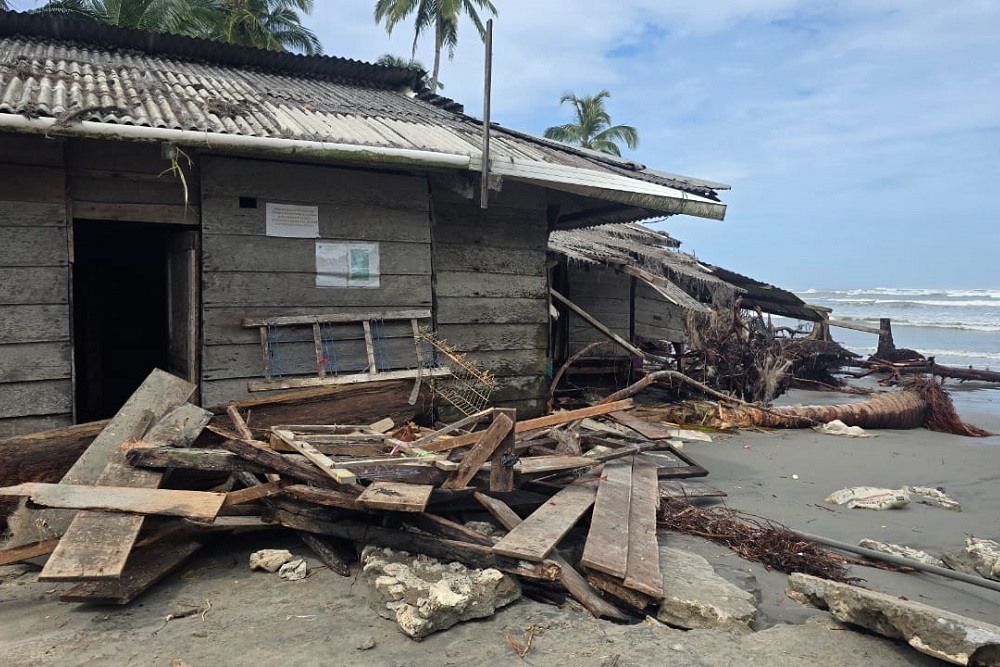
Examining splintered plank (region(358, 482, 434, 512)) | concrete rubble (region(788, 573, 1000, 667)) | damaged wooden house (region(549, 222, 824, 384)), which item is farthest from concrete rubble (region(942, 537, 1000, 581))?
damaged wooden house (region(549, 222, 824, 384))

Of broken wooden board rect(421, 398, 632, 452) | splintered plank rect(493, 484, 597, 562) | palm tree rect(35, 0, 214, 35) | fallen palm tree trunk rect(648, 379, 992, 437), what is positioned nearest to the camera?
splintered plank rect(493, 484, 597, 562)

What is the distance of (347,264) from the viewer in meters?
6.11

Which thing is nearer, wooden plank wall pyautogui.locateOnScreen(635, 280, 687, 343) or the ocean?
wooden plank wall pyautogui.locateOnScreen(635, 280, 687, 343)

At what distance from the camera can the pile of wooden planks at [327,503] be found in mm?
3506

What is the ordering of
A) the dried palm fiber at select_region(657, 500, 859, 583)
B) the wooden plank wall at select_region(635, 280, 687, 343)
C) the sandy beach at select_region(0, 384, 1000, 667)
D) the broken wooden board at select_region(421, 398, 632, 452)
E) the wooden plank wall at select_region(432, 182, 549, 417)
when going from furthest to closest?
the wooden plank wall at select_region(635, 280, 687, 343), the wooden plank wall at select_region(432, 182, 549, 417), the broken wooden board at select_region(421, 398, 632, 452), the dried palm fiber at select_region(657, 500, 859, 583), the sandy beach at select_region(0, 384, 1000, 667)

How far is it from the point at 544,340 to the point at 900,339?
31.0m

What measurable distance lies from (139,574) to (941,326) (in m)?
41.0

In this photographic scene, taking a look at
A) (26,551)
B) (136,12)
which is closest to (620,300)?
(26,551)

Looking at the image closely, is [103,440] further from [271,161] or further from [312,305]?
[271,161]

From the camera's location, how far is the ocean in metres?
17.0

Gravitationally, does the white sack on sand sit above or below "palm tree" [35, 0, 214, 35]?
below

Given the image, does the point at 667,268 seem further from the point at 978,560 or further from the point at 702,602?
the point at 702,602

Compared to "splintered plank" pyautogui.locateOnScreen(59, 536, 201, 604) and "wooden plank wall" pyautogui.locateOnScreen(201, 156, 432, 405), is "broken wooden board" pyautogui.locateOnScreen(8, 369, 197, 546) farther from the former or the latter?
"splintered plank" pyautogui.locateOnScreen(59, 536, 201, 604)

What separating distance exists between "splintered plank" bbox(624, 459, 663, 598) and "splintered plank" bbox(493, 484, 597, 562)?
343 millimetres
